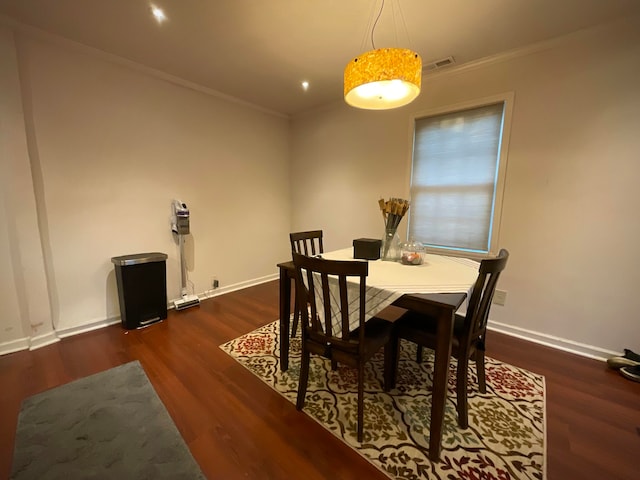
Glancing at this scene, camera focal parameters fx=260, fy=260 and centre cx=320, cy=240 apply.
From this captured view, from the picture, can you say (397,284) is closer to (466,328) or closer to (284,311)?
(466,328)

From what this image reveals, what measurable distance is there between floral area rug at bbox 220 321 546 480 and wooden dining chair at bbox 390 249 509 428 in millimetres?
166

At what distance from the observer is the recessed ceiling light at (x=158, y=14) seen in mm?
1813

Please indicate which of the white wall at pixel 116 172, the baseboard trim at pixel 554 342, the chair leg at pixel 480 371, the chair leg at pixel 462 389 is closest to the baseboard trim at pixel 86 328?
the white wall at pixel 116 172

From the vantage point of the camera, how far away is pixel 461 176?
2654 millimetres

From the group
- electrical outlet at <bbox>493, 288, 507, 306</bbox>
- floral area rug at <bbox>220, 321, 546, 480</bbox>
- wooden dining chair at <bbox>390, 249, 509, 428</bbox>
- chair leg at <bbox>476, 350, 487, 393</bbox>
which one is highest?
wooden dining chair at <bbox>390, 249, 509, 428</bbox>

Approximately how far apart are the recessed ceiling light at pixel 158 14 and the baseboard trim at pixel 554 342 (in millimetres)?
3841

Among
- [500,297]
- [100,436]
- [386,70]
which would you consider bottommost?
[100,436]

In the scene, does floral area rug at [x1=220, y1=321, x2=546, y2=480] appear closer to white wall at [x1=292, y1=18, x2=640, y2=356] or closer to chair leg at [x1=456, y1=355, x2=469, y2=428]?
chair leg at [x1=456, y1=355, x2=469, y2=428]

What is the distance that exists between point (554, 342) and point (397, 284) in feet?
6.47

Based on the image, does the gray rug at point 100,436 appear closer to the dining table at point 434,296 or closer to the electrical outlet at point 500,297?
the dining table at point 434,296

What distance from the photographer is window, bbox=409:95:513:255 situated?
2449mm

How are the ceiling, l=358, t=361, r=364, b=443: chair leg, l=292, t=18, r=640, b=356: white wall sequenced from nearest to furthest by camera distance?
l=358, t=361, r=364, b=443: chair leg, the ceiling, l=292, t=18, r=640, b=356: white wall

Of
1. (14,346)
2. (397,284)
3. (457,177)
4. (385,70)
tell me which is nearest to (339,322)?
(397,284)

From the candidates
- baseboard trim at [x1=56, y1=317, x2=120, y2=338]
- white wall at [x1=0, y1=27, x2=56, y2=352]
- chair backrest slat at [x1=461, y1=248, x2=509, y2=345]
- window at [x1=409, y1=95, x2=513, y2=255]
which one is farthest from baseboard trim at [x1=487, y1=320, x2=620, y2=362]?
white wall at [x1=0, y1=27, x2=56, y2=352]
